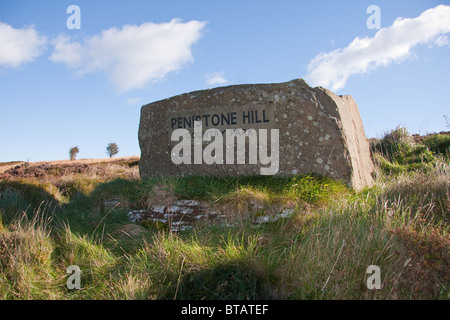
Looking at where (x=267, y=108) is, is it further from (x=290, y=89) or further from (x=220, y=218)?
(x=220, y=218)

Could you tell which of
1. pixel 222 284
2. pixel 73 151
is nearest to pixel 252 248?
pixel 222 284

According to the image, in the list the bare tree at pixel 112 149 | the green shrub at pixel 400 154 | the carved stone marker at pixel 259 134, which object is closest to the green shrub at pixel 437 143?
the green shrub at pixel 400 154

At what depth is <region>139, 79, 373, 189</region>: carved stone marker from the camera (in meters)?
6.18

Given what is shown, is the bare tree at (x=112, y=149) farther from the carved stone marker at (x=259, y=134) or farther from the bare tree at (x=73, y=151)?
the carved stone marker at (x=259, y=134)

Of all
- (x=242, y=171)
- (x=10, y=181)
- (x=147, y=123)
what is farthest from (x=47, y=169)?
(x=242, y=171)

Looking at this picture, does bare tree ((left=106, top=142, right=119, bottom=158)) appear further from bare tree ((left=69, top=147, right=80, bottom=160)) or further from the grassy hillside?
the grassy hillside

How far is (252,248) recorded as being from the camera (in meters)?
4.02

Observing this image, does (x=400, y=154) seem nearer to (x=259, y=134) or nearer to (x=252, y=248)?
(x=259, y=134)

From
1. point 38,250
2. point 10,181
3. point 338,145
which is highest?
point 338,145

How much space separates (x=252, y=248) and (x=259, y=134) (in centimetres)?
290

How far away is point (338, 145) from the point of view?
6.10m

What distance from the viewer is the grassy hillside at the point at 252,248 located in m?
3.62

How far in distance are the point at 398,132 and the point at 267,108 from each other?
19.0ft

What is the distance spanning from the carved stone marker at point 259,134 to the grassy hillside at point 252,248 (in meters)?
0.35
